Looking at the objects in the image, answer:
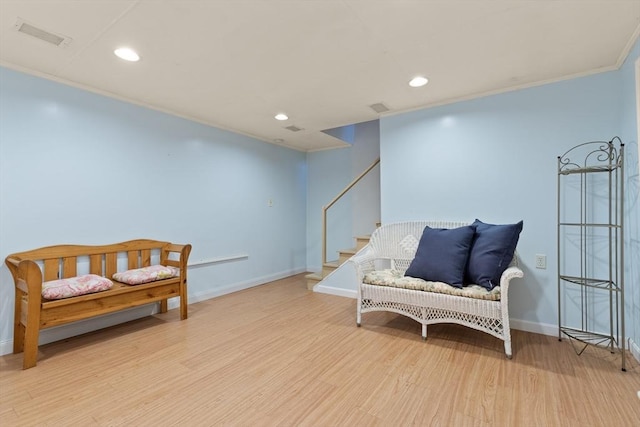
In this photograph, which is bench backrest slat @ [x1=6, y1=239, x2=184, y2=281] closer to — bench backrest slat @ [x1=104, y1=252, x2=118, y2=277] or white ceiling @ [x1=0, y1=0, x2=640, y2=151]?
bench backrest slat @ [x1=104, y1=252, x2=118, y2=277]

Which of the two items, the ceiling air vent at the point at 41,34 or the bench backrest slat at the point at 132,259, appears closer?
the ceiling air vent at the point at 41,34

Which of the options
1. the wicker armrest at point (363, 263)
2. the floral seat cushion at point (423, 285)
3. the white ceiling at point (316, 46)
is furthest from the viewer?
the wicker armrest at point (363, 263)

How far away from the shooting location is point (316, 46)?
2074mm

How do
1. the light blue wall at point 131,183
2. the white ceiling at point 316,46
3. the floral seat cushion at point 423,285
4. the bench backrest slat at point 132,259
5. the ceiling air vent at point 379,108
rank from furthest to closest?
1. the ceiling air vent at point 379,108
2. the bench backrest slat at point 132,259
3. the light blue wall at point 131,183
4. the floral seat cushion at point 423,285
5. the white ceiling at point 316,46

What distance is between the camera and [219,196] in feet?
12.8

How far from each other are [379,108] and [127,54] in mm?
2368

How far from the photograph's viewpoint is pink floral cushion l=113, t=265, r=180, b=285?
2619 millimetres

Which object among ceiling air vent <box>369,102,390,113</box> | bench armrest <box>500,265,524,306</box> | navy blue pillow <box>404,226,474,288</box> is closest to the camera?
bench armrest <box>500,265,524,306</box>

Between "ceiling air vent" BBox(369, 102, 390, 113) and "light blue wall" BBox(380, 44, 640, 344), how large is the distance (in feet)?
0.96

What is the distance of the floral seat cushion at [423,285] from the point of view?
2.23 metres

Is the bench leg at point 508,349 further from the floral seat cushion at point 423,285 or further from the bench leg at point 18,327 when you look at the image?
the bench leg at point 18,327

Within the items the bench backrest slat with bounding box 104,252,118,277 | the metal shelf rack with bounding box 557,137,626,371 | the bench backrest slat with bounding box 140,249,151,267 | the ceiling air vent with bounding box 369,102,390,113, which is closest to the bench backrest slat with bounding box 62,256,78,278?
the bench backrest slat with bounding box 104,252,118,277

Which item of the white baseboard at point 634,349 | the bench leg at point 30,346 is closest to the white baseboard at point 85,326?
the bench leg at point 30,346

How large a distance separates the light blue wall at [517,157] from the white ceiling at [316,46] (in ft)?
0.56
